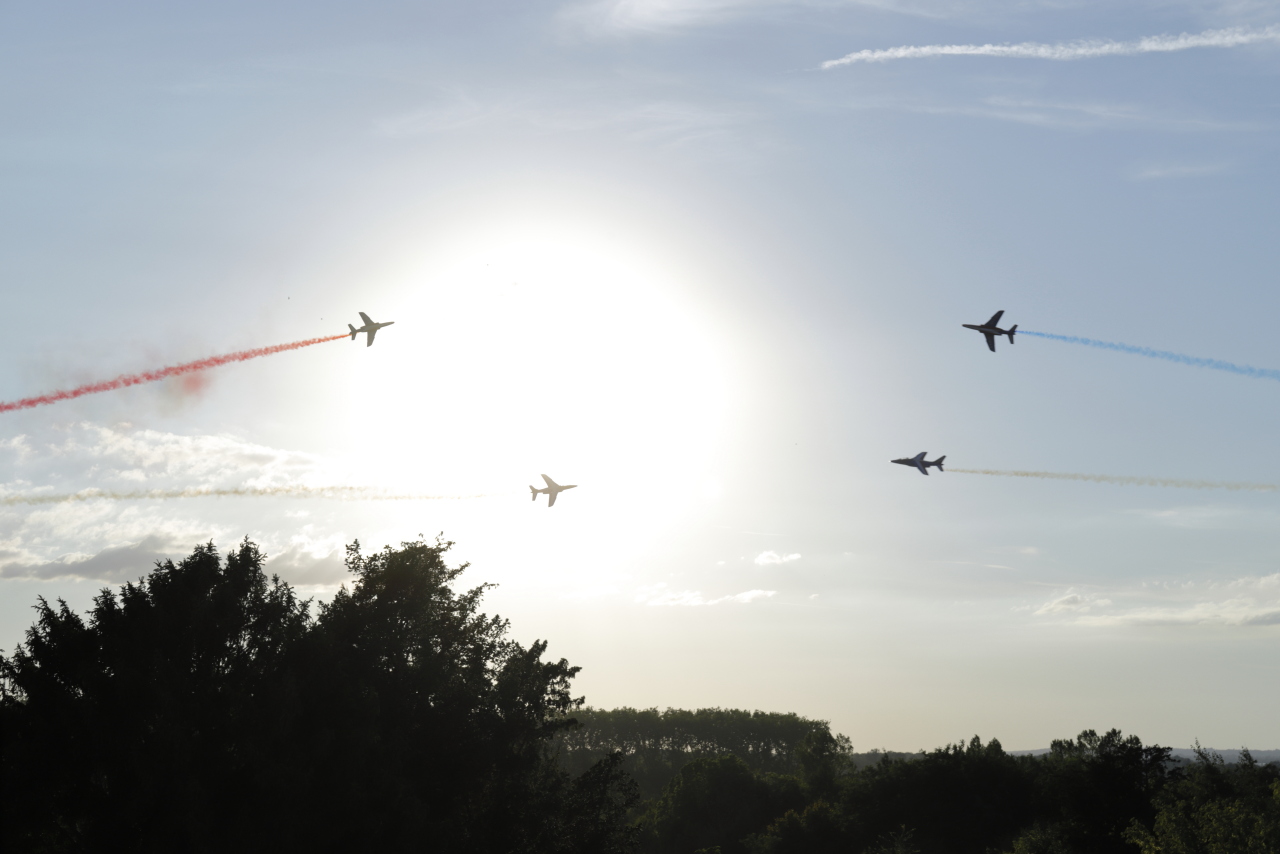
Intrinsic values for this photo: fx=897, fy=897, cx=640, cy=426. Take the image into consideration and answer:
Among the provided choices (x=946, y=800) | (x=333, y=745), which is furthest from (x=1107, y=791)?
(x=333, y=745)

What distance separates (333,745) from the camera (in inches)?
1770

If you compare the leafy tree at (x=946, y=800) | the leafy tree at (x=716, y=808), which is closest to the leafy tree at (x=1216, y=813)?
the leafy tree at (x=946, y=800)

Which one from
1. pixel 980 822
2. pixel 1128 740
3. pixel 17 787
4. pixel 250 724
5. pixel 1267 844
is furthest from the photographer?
pixel 980 822

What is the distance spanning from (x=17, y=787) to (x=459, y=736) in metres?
20.9

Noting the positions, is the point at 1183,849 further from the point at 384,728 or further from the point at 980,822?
the point at 384,728

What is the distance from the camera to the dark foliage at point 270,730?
40.5 meters

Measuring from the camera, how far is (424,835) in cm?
4422

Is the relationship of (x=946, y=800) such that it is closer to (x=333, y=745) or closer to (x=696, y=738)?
(x=333, y=745)

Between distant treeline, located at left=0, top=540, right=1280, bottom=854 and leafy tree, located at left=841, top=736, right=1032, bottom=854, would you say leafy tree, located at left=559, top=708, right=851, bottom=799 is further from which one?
distant treeline, located at left=0, top=540, right=1280, bottom=854

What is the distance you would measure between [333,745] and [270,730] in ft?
11.6

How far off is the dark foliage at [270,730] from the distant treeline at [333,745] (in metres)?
0.10

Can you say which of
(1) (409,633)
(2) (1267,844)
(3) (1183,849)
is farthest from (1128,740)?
(1) (409,633)

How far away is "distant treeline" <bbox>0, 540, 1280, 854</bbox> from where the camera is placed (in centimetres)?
4078

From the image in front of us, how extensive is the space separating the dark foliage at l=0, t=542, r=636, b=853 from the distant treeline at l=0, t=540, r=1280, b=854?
10 cm
